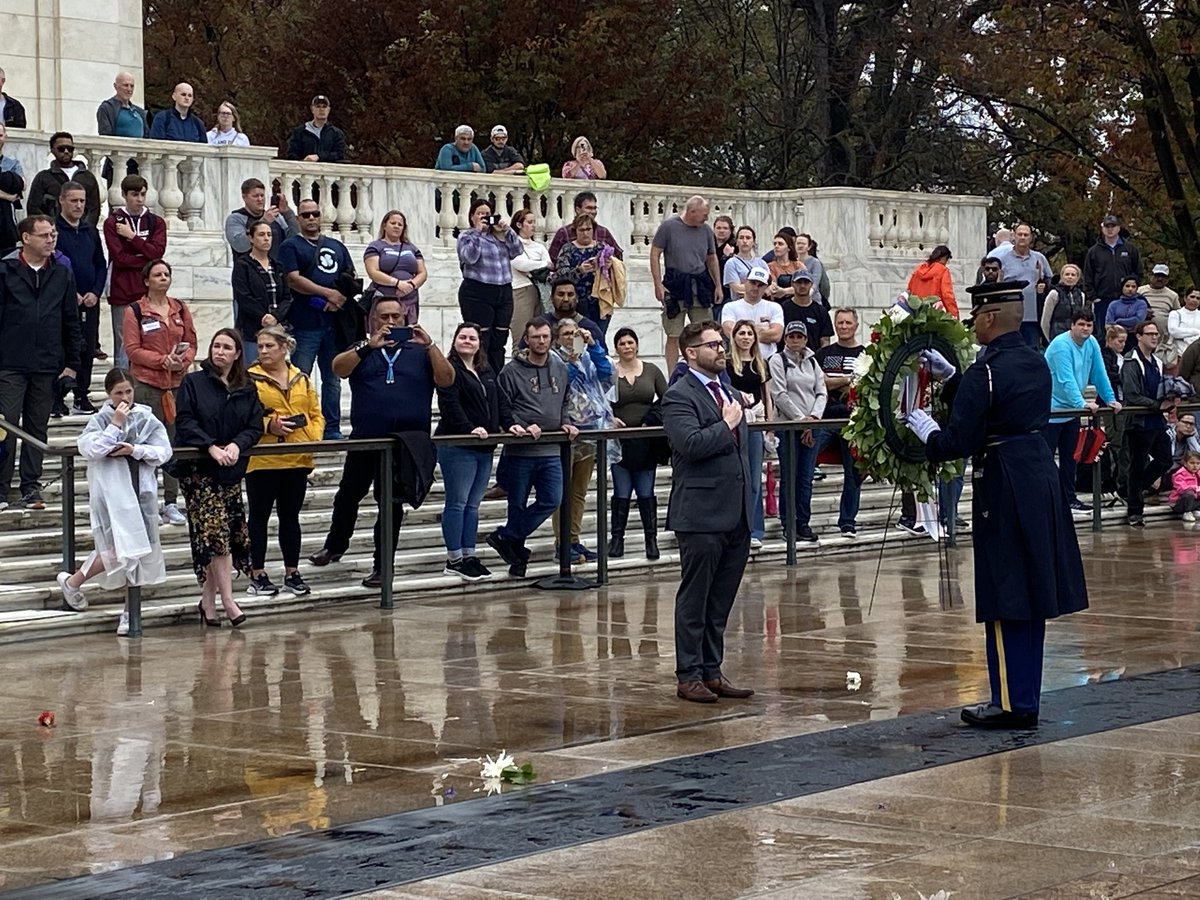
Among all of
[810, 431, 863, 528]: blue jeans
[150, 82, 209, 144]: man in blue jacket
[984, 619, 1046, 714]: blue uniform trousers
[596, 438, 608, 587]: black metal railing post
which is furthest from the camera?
[150, 82, 209, 144]: man in blue jacket

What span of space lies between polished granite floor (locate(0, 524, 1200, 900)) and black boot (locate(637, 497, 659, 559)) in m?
1.19

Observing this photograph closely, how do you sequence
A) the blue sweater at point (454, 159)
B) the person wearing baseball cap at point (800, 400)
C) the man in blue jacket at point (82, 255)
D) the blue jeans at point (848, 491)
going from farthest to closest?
the blue sweater at point (454, 159) → the blue jeans at point (848, 491) → the person wearing baseball cap at point (800, 400) → the man in blue jacket at point (82, 255)

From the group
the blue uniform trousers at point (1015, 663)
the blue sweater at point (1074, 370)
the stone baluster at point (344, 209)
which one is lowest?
the blue uniform trousers at point (1015, 663)

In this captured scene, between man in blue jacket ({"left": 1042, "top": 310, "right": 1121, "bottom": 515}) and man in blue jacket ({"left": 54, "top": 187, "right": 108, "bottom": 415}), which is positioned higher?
man in blue jacket ({"left": 54, "top": 187, "right": 108, "bottom": 415})

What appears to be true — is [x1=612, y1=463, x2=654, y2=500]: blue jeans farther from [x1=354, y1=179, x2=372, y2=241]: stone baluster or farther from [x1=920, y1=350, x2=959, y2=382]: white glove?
[x1=354, y1=179, x2=372, y2=241]: stone baluster

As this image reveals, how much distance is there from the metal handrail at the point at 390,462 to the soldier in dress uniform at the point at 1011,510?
3520 mm

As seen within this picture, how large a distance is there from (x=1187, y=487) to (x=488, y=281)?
7.41m

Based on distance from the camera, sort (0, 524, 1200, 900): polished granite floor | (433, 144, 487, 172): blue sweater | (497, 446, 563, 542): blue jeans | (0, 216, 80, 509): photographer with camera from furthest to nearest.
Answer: (433, 144, 487, 172): blue sweater < (497, 446, 563, 542): blue jeans < (0, 216, 80, 509): photographer with camera < (0, 524, 1200, 900): polished granite floor

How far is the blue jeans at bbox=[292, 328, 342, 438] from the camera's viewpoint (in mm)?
17891

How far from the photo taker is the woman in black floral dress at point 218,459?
46.0 feet

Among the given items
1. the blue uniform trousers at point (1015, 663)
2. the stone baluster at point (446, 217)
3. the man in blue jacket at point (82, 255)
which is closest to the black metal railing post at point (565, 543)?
the man in blue jacket at point (82, 255)

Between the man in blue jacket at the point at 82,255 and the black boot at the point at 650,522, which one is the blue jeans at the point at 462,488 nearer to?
the black boot at the point at 650,522

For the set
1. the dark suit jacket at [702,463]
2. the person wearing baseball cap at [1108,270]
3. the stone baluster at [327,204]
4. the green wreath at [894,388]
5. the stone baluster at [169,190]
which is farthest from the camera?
the person wearing baseball cap at [1108,270]

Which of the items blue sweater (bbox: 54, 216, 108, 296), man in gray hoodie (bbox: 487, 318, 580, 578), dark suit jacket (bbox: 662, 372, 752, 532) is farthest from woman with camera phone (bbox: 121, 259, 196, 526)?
dark suit jacket (bbox: 662, 372, 752, 532)
